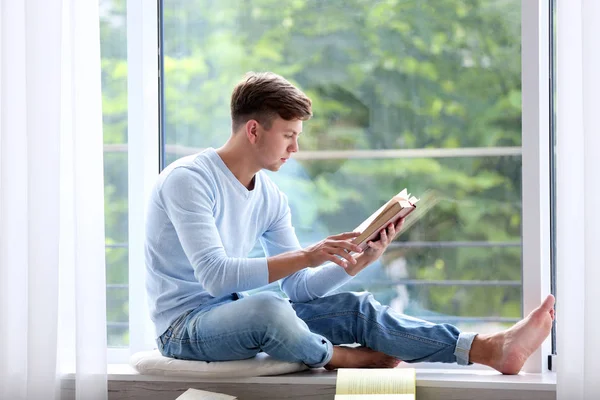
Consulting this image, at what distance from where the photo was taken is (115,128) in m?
2.51

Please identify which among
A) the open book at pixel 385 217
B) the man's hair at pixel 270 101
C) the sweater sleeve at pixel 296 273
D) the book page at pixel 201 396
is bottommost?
the book page at pixel 201 396

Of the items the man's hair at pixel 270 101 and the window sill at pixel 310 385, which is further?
the man's hair at pixel 270 101

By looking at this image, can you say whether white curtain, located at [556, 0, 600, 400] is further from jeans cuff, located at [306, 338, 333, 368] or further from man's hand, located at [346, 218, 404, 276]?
jeans cuff, located at [306, 338, 333, 368]

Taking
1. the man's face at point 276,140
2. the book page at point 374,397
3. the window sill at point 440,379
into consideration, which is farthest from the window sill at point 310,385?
the man's face at point 276,140

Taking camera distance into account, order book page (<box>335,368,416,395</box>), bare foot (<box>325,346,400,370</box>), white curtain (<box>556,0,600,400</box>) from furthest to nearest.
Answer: bare foot (<box>325,346,400,370</box>) < book page (<box>335,368,416,395</box>) < white curtain (<box>556,0,600,400</box>)

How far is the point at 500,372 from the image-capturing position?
217cm

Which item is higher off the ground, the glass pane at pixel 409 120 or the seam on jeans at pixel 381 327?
the glass pane at pixel 409 120

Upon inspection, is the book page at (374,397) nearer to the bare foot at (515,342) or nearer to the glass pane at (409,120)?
the bare foot at (515,342)

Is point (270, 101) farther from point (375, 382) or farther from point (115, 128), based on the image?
point (375, 382)

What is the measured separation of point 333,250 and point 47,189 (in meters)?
0.80

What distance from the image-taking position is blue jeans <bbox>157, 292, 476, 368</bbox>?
6.76 feet

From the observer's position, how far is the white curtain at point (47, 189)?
2121mm

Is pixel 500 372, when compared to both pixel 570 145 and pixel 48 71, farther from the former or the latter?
pixel 48 71

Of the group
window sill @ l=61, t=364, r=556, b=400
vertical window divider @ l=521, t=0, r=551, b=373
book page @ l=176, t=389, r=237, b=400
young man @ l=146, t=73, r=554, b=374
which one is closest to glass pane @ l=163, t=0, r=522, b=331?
vertical window divider @ l=521, t=0, r=551, b=373
